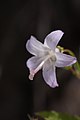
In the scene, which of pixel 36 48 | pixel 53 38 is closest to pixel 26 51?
pixel 36 48

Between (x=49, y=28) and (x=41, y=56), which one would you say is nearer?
(x=41, y=56)

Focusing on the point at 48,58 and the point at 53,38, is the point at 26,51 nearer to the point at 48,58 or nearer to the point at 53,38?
the point at 48,58

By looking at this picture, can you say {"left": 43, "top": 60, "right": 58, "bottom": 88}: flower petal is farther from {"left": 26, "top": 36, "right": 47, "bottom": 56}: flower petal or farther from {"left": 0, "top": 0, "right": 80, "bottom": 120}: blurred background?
{"left": 0, "top": 0, "right": 80, "bottom": 120}: blurred background

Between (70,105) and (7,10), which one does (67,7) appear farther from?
(70,105)

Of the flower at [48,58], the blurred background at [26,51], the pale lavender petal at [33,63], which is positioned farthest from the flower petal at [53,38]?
the blurred background at [26,51]

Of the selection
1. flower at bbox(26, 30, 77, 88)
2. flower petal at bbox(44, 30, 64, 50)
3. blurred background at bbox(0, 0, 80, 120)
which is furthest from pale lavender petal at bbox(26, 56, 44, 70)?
blurred background at bbox(0, 0, 80, 120)

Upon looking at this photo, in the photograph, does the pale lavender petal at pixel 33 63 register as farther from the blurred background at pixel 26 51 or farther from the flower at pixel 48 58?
the blurred background at pixel 26 51

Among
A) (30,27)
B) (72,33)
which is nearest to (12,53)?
(30,27)
